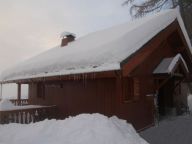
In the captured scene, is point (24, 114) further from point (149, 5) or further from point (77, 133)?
point (149, 5)

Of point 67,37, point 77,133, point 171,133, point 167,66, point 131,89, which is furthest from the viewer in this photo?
point 67,37

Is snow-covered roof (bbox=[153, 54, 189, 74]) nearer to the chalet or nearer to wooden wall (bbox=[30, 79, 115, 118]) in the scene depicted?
the chalet

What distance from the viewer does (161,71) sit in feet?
38.2

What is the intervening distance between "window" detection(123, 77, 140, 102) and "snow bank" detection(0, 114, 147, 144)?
2.12 m

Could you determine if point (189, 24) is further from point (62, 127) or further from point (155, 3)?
point (62, 127)

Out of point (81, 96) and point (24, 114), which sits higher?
point (81, 96)

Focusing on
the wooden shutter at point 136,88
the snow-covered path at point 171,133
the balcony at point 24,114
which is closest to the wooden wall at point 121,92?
the wooden shutter at point 136,88

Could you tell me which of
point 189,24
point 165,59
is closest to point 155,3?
point 189,24

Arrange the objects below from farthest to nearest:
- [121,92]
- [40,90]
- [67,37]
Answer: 1. [67,37]
2. [40,90]
3. [121,92]

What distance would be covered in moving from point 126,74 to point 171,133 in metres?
2.64

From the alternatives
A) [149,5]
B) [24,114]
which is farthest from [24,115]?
[149,5]

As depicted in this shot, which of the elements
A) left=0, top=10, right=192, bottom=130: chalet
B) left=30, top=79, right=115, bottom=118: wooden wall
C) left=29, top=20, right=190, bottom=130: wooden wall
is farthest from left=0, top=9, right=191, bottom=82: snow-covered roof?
left=30, top=79, right=115, bottom=118: wooden wall

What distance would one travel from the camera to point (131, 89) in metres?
10.9

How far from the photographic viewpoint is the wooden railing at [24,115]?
1035 centimetres
